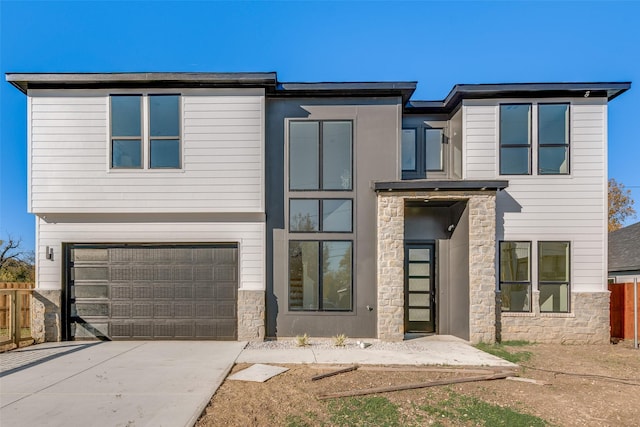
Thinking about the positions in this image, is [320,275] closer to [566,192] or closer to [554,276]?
[554,276]

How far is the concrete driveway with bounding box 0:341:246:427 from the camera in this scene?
4.35m

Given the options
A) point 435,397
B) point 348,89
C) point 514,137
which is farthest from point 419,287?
point 348,89

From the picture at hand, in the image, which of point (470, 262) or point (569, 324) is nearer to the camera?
point (470, 262)

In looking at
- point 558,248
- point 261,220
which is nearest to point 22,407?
point 261,220

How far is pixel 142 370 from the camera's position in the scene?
605cm

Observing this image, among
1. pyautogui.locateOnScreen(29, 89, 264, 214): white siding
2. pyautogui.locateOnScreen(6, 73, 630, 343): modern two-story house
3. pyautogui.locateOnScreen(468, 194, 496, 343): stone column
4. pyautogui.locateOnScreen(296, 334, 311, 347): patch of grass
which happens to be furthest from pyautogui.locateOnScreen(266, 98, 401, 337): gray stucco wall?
pyautogui.locateOnScreen(468, 194, 496, 343): stone column

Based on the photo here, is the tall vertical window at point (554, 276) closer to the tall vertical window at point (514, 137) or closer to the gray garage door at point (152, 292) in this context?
the tall vertical window at point (514, 137)

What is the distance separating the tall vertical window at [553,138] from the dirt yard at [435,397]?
4500 mm

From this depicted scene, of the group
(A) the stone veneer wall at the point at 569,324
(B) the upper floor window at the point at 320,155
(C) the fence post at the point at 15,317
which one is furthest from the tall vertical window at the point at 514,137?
(C) the fence post at the point at 15,317

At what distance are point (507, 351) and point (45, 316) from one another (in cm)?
1034

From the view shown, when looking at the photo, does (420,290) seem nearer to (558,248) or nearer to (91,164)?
(558,248)

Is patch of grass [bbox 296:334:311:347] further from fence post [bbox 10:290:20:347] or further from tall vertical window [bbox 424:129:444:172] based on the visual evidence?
fence post [bbox 10:290:20:347]

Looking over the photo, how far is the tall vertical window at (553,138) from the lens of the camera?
8.62 meters

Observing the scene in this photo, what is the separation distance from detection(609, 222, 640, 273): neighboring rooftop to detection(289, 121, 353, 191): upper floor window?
1248 cm
